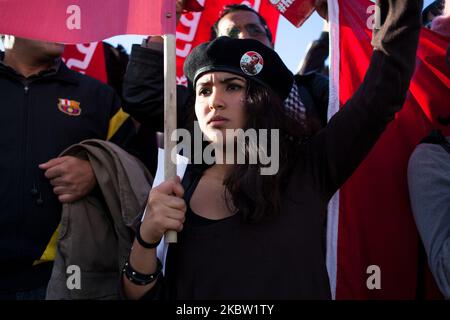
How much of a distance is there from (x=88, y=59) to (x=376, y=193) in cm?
230

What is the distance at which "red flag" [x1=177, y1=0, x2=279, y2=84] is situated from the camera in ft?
12.3

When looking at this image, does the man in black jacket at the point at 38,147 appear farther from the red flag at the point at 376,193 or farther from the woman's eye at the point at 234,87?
the red flag at the point at 376,193

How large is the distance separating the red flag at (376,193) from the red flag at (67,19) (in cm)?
95

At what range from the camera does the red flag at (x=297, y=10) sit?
2.82 meters

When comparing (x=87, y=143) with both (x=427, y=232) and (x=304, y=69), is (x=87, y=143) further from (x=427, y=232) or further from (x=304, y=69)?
(x=304, y=69)

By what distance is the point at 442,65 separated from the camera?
2641 mm

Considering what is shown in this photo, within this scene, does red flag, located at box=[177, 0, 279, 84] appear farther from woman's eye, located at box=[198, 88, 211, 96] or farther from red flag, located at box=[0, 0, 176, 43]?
woman's eye, located at box=[198, 88, 211, 96]

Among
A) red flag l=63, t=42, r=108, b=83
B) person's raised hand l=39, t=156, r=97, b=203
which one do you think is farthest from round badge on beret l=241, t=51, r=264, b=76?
red flag l=63, t=42, r=108, b=83

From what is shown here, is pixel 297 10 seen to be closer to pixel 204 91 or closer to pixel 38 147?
pixel 204 91

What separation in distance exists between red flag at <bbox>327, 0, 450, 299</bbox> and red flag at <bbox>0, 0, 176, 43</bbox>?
949 mm

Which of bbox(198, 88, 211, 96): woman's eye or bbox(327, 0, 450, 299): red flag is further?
bbox(327, 0, 450, 299): red flag

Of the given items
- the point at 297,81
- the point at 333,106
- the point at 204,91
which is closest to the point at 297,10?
the point at 297,81

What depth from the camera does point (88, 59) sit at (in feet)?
13.0

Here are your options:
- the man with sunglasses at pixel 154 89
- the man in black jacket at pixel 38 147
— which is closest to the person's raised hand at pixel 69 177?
the man in black jacket at pixel 38 147
